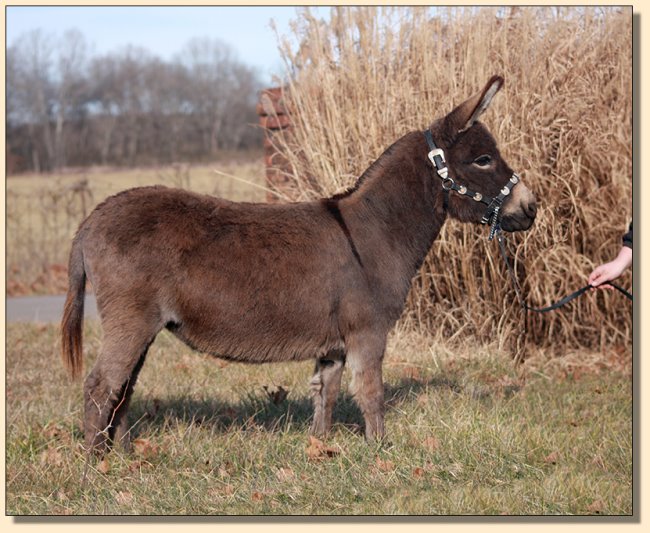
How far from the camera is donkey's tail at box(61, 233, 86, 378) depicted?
4.34 meters

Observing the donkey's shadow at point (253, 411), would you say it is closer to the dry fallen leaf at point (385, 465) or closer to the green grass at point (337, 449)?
the green grass at point (337, 449)

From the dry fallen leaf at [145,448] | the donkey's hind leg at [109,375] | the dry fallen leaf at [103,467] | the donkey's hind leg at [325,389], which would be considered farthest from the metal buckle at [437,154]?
the dry fallen leaf at [103,467]

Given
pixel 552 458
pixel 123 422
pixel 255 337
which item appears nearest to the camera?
pixel 255 337

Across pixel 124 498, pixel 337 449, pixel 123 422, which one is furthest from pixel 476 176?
pixel 124 498

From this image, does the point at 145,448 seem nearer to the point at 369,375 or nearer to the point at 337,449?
the point at 337,449

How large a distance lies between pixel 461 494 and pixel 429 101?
3740 millimetres

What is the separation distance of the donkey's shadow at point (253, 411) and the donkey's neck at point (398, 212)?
1.01 meters

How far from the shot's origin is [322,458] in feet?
14.4

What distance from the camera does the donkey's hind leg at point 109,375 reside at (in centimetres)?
419

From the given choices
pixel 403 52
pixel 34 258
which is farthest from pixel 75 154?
pixel 403 52

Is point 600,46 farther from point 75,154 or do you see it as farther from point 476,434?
point 75,154

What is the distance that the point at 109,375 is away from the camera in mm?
4223

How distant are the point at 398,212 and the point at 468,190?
425 millimetres

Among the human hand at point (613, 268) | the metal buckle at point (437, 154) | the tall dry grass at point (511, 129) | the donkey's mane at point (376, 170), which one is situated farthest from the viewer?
the tall dry grass at point (511, 129)
